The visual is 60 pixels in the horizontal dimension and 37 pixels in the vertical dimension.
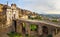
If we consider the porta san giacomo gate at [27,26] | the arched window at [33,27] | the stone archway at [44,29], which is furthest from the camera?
the arched window at [33,27]

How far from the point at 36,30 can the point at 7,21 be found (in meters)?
3.66

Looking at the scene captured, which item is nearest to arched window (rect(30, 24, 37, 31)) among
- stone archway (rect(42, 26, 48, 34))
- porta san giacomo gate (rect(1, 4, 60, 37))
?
porta san giacomo gate (rect(1, 4, 60, 37))

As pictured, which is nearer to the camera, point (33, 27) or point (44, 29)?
point (44, 29)

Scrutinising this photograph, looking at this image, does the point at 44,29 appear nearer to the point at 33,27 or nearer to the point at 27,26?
the point at 33,27

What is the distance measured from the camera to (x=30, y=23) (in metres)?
15.7

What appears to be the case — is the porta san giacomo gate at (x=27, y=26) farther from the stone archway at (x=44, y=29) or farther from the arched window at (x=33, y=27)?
the arched window at (x=33, y=27)

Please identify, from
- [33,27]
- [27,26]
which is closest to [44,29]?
[33,27]

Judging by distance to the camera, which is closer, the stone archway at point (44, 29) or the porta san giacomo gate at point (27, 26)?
the porta san giacomo gate at point (27, 26)

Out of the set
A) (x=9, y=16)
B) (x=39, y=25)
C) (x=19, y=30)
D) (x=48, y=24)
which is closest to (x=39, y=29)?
(x=39, y=25)

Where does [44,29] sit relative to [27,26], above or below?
below

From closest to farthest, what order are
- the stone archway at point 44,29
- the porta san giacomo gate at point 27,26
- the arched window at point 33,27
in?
the porta san giacomo gate at point 27,26, the stone archway at point 44,29, the arched window at point 33,27

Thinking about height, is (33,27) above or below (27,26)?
below

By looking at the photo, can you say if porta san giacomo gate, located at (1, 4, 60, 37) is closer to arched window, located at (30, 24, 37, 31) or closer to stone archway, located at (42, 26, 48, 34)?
stone archway, located at (42, 26, 48, 34)

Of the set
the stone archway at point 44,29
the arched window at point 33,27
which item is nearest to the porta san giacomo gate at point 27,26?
the stone archway at point 44,29
